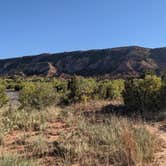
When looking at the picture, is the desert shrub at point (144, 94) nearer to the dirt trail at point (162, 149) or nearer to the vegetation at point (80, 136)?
the vegetation at point (80, 136)

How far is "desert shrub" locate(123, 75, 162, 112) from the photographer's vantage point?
14486 millimetres

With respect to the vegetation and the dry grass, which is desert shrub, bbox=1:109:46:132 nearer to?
the vegetation

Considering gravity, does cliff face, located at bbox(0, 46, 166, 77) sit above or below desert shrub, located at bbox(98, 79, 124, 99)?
above

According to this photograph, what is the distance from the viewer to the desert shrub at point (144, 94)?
14.5 metres

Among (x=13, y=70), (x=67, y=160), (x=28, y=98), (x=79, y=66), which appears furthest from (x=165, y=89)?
(x=13, y=70)

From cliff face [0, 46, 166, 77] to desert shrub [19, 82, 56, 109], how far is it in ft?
202

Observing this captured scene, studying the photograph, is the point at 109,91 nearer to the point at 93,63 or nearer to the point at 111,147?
the point at 111,147

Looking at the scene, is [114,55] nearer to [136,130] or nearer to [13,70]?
[13,70]

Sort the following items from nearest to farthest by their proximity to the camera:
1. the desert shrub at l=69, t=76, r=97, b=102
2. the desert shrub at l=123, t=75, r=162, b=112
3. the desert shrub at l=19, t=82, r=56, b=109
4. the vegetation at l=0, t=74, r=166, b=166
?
1. the vegetation at l=0, t=74, r=166, b=166
2. the desert shrub at l=123, t=75, r=162, b=112
3. the desert shrub at l=19, t=82, r=56, b=109
4. the desert shrub at l=69, t=76, r=97, b=102

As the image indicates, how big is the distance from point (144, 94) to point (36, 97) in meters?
5.19

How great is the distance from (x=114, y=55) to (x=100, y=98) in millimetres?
71325

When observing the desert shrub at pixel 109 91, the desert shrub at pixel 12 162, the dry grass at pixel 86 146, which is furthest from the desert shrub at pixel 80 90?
the desert shrub at pixel 12 162

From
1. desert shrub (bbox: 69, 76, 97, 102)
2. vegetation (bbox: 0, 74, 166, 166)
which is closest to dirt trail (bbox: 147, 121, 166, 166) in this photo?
vegetation (bbox: 0, 74, 166, 166)

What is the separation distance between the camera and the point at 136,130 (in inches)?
301
